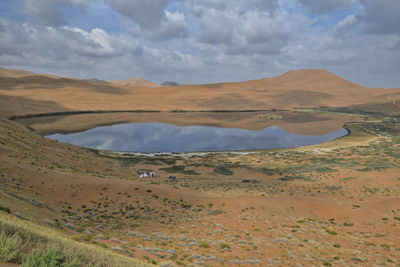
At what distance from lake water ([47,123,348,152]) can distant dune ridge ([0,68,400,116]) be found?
153 feet

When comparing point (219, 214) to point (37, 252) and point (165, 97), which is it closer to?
point (37, 252)

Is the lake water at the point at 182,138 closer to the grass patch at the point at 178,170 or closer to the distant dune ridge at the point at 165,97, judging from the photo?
the grass patch at the point at 178,170

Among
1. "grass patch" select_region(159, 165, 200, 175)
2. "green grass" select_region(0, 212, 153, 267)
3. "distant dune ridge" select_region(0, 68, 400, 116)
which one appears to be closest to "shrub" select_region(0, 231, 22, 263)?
"green grass" select_region(0, 212, 153, 267)

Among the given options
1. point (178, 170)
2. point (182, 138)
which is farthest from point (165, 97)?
point (178, 170)

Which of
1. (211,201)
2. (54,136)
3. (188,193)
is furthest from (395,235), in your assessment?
(54,136)

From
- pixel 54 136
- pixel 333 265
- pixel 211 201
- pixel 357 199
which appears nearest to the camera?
pixel 333 265

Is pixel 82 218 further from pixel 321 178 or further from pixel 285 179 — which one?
pixel 321 178

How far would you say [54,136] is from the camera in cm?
6706

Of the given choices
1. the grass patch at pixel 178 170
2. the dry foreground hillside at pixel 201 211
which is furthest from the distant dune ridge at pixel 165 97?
the dry foreground hillside at pixel 201 211

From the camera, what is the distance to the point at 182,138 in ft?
237

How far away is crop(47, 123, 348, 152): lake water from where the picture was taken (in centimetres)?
6266

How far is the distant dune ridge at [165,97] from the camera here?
127 metres

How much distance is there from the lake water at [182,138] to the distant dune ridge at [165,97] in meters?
46.6

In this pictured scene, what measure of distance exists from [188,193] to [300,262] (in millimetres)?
11329
